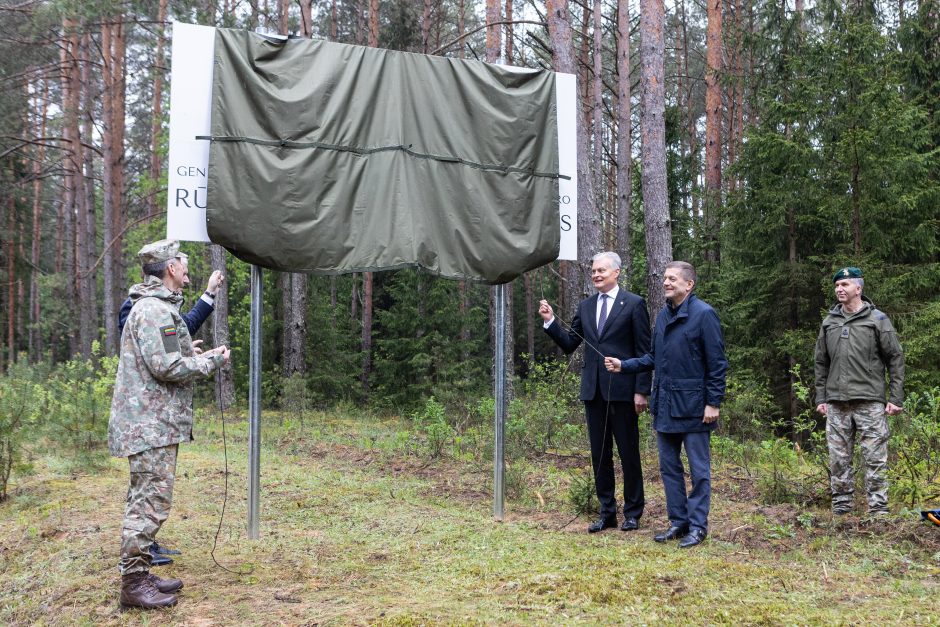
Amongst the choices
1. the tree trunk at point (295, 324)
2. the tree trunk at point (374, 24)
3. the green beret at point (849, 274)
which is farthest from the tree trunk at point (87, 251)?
the green beret at point (849, 274)

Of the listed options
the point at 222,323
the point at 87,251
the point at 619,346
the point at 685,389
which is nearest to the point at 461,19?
the point at 222,323

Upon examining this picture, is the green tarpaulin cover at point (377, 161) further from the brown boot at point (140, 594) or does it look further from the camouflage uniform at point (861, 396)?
the camouflage uniform at point (861, 396)

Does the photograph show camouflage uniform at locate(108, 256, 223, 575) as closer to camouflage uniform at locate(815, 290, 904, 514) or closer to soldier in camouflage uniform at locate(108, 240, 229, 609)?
soldier in camouflage uniform at locate(108, 240, 229, 609)

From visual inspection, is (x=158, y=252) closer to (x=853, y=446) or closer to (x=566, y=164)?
(x=566, y=164)

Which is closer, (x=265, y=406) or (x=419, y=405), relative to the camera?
(x=265, y=406)

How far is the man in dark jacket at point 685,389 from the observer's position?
535 centimetres

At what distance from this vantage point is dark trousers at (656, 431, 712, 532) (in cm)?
538

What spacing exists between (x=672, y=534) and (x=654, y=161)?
533 centimetres

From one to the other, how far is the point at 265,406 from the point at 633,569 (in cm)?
1359

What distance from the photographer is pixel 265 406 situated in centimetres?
1702

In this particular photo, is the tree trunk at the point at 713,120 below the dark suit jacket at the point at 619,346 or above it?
above

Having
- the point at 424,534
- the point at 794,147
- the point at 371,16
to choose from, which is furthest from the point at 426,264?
the point at 371,16

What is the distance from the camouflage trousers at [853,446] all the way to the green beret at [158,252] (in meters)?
5.32

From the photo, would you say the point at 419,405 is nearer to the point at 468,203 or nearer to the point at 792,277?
the point at 792,277
